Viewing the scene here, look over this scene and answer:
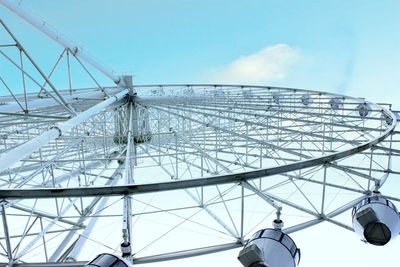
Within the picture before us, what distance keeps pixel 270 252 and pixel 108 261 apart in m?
3.93

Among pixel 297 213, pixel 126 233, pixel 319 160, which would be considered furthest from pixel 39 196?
pixel 297 213

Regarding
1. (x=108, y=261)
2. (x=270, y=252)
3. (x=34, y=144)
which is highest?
(x=34, y=144)

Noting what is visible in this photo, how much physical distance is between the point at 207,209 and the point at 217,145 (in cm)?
637

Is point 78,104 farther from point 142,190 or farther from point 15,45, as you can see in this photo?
point 142,190

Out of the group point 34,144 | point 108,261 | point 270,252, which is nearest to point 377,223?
point 270,252

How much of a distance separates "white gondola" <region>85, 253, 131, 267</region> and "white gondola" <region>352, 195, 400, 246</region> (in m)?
7.11

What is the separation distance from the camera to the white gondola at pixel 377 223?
36.1 ft

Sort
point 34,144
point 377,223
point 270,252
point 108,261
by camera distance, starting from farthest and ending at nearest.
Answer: point 34,144, point 377,223, point 270,252, point 108,261

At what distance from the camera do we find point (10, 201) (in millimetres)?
10477

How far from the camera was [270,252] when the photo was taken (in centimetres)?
929

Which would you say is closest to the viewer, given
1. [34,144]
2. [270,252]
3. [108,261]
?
[108,261]

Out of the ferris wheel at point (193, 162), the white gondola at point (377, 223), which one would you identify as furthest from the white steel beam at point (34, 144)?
the white gondola at point (377, 223)

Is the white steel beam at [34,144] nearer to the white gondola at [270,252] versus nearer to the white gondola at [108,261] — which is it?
the white gondola at [108,261]

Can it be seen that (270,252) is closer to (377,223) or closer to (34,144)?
(377,223)
